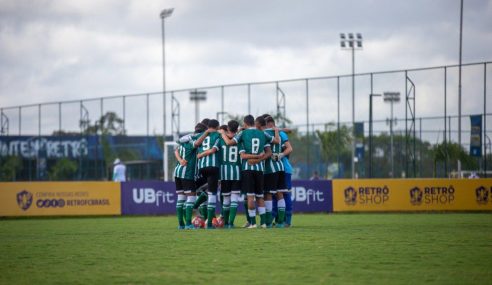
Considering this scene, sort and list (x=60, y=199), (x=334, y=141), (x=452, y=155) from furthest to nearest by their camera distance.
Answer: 1. (x=334, y=141)
2. (x=452, y=155)
3. (x=60, y=199)

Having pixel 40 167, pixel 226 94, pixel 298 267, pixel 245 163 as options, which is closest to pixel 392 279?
pixel 298 267

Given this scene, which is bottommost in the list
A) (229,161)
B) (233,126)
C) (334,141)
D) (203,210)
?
(203,210)

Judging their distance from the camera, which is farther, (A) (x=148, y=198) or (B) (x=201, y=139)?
(A) (x=148, y=198)

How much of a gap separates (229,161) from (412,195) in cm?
1246

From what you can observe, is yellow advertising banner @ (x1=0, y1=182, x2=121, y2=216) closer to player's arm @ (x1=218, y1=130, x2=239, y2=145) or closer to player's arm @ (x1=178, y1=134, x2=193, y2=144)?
player's arm @ (x1=178, y1=134, x2=193, y2=144)

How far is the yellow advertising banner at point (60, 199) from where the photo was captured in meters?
28.6

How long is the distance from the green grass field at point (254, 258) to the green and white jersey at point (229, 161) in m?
2.05

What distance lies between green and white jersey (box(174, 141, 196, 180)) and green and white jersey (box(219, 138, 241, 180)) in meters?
0.58

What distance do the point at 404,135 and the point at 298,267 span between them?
29.6 m

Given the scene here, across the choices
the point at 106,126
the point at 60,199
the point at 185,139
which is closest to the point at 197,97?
the point at 106,126

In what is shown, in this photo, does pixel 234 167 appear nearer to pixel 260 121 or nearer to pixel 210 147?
pixel 210 147

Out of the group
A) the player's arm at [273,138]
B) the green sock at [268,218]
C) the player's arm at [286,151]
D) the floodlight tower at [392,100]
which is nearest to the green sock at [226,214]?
the green sock at [268,218]

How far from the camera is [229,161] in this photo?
16.9m

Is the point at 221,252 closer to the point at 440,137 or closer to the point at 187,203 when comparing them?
the point at 187,203
